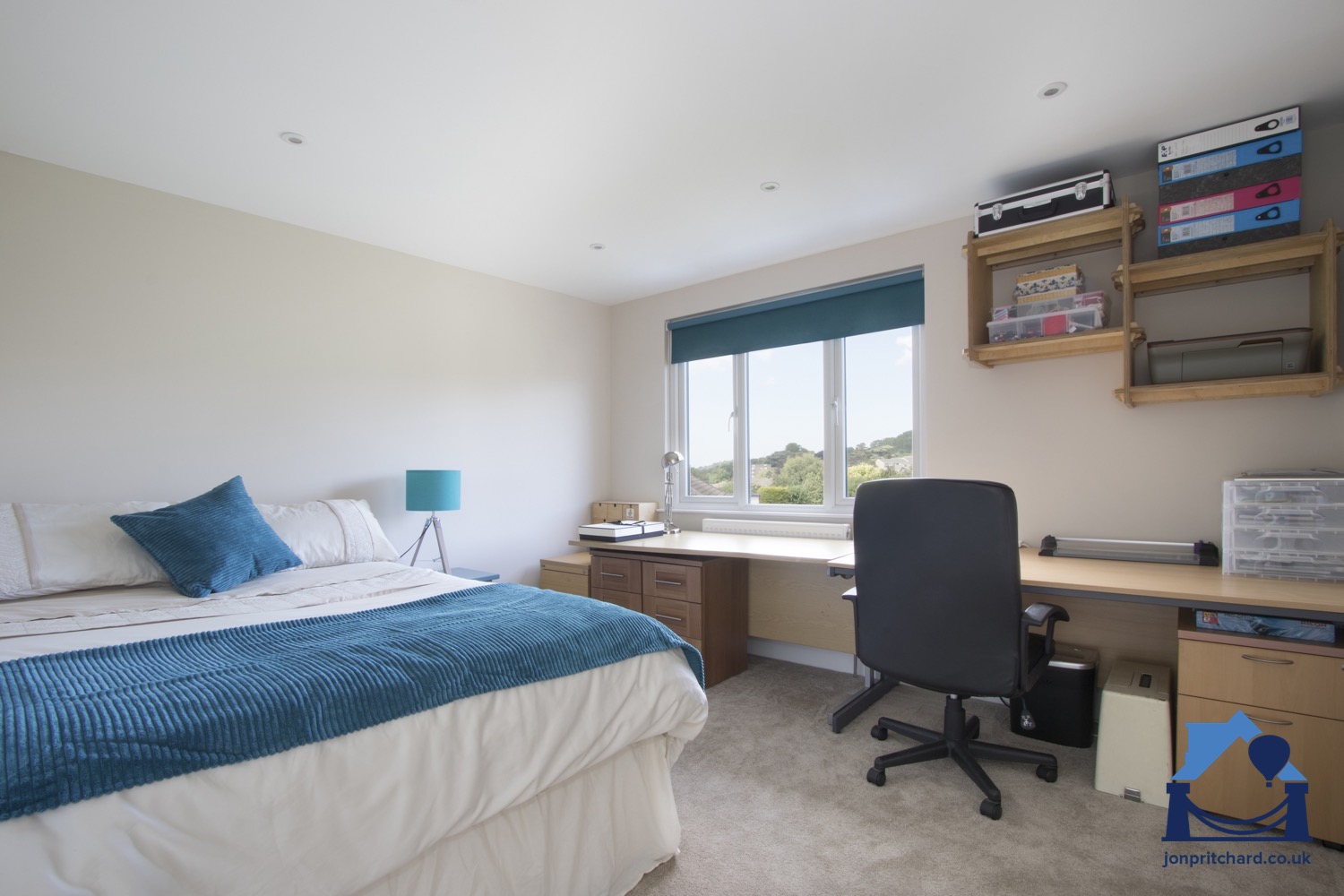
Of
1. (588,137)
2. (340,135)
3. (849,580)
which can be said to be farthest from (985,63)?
(849,580)

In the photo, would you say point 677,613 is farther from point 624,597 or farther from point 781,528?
point 781,528

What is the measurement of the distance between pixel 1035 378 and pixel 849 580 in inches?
56.1

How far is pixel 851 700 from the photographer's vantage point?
2879mm

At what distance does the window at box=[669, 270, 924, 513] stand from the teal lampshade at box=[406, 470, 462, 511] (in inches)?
65.4

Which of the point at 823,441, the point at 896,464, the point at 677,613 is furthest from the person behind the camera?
the point at 823,441

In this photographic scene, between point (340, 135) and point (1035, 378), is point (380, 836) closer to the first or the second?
point (340, 135)

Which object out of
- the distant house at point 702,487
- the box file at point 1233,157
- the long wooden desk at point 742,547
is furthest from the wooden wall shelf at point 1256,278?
the distant house at point 702,487

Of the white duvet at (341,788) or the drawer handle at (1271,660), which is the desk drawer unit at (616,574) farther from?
the drawer handle at (1271,660)

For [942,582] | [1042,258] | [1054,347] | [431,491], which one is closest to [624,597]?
[431,491]

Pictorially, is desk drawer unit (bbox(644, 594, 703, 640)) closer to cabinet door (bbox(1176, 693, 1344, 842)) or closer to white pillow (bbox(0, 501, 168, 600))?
cabinet door (bbox(1176, 693, 1344, 842))

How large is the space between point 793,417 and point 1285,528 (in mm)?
2279

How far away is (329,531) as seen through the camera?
2914mm

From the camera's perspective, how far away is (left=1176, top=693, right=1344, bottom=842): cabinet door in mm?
1831

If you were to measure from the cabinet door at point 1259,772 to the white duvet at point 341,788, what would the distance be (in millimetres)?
1628
